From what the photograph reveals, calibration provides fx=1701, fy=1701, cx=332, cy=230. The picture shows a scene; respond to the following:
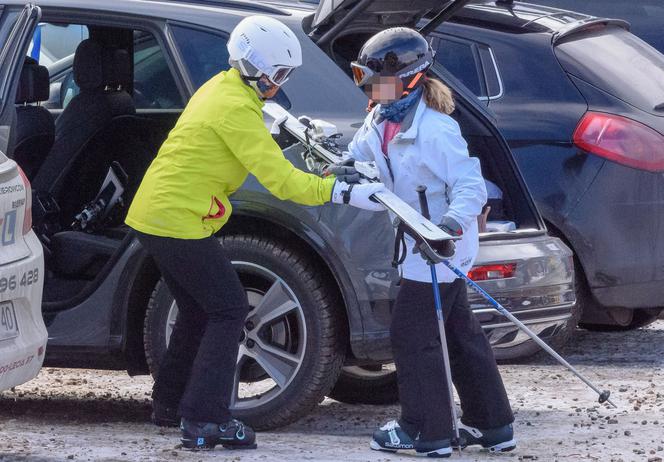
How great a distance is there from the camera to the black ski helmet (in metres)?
5.95

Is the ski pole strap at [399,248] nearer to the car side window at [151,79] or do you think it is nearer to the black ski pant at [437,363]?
the black ski pant at [437,363]

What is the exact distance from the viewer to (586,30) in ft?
27.0

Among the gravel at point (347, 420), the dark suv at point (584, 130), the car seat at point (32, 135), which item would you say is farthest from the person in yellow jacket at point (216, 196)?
the dark suv at point (584, 130)

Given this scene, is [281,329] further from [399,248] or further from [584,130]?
[584,130]

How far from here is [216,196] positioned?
601cm

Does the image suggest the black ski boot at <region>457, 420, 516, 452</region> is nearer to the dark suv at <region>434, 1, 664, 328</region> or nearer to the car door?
the dark suv at <region>434, 1, 664, 328</region>

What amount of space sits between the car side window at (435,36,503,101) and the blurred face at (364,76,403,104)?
209 cm

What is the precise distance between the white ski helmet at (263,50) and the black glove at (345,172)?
0.38 m

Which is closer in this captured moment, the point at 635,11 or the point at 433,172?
the point at 433,172

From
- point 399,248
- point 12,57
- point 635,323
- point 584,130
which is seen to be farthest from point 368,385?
point 12,57

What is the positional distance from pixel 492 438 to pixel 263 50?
1.64m

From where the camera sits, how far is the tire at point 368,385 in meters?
7.14

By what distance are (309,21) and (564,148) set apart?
1.65 m

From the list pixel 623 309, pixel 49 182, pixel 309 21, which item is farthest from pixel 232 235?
pixel 623 309
